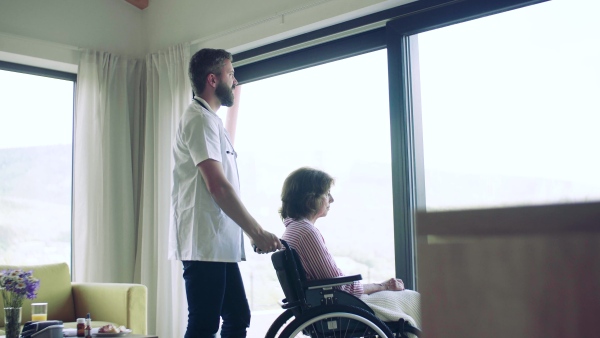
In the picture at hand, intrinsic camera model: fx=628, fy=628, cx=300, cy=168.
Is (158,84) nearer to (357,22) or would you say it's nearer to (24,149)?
(24,149)

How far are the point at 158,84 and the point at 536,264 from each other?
428cm

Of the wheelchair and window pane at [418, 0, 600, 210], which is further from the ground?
window pane at [418, 0, 600, 210]

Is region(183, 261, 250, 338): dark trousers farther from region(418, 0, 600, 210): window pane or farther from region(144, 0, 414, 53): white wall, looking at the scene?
region(144, 0, 414, 53): white wall

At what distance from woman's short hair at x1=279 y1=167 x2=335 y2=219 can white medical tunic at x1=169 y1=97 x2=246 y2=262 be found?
23cm

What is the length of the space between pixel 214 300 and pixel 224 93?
34.8 inches

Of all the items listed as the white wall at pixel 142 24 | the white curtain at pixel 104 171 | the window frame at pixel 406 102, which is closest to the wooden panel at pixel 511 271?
the window frame at pixel 406 102

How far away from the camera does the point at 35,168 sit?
4.37m

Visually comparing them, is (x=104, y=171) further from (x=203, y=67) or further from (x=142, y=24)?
(x=203, y=67)

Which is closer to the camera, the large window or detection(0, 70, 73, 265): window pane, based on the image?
the large window

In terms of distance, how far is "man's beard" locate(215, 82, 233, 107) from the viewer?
2.58 metres

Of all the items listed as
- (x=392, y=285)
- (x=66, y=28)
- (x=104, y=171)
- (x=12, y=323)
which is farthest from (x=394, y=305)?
(x=66, y=28)

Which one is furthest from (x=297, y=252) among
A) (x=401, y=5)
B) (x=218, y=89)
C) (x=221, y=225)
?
(x=401, y=5)


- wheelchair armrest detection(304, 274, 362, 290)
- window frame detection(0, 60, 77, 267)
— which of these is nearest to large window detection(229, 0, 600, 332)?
wheelchair armrest detection(304, 274, 362, 290)

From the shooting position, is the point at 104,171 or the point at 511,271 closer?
the point at 511,271
